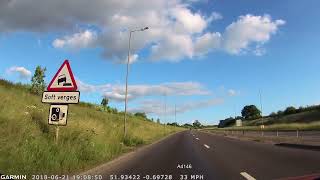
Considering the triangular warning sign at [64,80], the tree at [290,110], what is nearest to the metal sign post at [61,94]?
the triangular warning sign at [64,80]

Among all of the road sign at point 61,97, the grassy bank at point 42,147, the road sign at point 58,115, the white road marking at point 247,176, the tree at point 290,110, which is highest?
the tree at point 290,110

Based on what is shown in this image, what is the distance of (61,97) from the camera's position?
1518 cm

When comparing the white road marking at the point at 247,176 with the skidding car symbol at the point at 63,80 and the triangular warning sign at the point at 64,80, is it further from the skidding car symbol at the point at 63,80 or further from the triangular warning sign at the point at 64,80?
the skidding car symbol at the point at 63,80

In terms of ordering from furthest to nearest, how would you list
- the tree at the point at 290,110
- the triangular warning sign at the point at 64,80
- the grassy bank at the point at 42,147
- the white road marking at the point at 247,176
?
1. the tree at the point at 290,110
2. the triangular warning sign at the point at 64,80
3. the grassy bank at the point at 42,147
4. the white road marking at the point at 247,176

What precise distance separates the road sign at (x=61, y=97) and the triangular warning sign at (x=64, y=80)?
0.48 feet

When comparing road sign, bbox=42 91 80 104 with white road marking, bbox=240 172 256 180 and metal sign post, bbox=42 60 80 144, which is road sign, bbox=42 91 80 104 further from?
white road marking, bbox=240 172 256 180

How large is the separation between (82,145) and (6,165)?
618 centimetres

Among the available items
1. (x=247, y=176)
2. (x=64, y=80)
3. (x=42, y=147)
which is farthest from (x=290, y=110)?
(x=42, y=147)

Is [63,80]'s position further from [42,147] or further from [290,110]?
[290,110]

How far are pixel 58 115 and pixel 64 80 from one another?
1293 millimetres

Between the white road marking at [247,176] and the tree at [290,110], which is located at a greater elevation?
the tree at [290,110]

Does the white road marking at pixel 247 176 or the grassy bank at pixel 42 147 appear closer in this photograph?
the white road marking at pixel 247 176

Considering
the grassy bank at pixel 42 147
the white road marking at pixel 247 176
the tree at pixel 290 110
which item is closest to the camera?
the white road marking at pixel 247 176

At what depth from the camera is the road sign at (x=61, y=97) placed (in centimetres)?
1509
